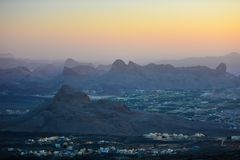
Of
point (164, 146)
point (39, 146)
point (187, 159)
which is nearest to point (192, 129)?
point (164, 146)

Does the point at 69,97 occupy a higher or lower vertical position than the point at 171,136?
higher

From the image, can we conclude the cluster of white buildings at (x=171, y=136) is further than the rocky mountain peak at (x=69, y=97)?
No

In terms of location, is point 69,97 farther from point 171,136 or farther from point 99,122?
point 171,136

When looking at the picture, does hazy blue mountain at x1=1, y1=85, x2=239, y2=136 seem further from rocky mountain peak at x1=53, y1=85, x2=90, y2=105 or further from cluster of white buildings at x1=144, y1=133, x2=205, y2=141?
cluster of white buildings at x1=144, y1=133, x2=205, y2=141

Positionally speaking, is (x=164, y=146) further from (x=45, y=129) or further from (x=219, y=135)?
(x=45, y=129)

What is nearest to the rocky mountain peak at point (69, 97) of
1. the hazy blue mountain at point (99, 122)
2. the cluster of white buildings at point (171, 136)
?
the hazy blue mountain at point (99, 122)

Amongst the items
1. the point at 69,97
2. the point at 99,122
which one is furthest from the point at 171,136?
the point at 69,97

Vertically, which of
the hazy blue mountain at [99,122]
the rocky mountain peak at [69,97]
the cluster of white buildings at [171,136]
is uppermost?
the rocky mountain peak at [69,97]

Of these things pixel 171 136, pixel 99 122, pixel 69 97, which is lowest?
pixel 171 136

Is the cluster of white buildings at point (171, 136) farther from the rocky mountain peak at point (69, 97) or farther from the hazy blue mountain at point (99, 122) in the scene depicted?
the rocky mountain peak at point (69, 97)
